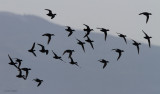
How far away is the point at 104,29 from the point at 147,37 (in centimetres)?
475

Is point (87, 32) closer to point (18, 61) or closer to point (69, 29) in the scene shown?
point (69, 29)

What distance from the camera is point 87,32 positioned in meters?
54.8

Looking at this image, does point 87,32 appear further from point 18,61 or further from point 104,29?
point 18,61

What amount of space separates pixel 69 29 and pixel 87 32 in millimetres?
2202

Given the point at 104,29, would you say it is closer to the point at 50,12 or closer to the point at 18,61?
the point at 50,12

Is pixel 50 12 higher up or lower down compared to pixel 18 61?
higher up

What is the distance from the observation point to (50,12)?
2164 inches

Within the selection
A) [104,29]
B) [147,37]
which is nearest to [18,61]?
[104,29]

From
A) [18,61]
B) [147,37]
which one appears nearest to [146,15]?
[147,37]

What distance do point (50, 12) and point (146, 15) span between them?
9638 millimetres

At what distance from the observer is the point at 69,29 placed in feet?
184

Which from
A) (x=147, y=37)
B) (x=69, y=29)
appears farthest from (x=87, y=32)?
(x=147, y=37)

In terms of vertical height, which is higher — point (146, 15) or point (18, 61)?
point (146, 15)

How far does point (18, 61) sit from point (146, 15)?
13.7 m
